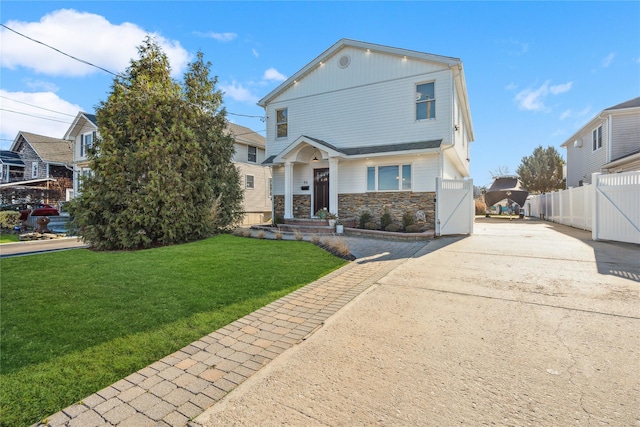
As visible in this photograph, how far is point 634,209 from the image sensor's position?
898cm

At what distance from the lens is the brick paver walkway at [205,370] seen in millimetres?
2160

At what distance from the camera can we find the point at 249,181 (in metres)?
22.7

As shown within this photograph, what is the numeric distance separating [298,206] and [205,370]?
41.5 ft

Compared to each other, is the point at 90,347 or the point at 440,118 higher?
the point at 440,118

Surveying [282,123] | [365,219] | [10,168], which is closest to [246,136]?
[282,123]

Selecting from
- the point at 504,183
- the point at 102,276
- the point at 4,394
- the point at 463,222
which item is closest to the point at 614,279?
the point at 463,222

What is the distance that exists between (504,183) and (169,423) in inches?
1356

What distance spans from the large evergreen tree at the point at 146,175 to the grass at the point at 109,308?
174cm

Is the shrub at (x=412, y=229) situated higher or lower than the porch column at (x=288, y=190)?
lower

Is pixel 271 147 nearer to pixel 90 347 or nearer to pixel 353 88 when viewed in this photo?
pixel 353 88

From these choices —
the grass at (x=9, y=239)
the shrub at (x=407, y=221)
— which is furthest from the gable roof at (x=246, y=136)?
the shrub at (x=407, y=221)

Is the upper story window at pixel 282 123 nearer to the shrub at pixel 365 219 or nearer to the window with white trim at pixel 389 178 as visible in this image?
the window with white trim at pixel 389 178

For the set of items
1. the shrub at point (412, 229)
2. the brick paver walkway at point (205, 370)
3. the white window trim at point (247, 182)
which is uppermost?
the white window trim at point (247, 182)

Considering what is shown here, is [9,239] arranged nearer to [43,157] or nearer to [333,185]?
[333,185]
